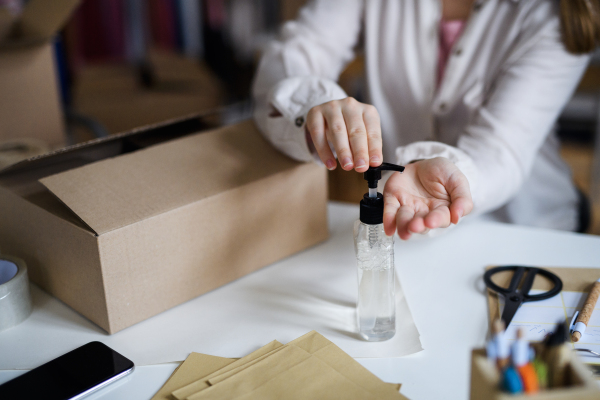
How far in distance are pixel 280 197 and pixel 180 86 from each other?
167 centimetres

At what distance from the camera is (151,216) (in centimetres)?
59

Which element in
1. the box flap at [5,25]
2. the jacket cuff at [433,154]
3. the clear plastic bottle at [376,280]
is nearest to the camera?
the clear plastic bottle at [376,280]

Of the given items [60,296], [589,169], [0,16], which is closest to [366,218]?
[60,296]

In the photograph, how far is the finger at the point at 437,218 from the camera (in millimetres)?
502

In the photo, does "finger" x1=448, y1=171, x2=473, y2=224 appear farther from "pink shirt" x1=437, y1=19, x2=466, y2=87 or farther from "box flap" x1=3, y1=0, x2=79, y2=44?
"box flap" x1=3, y1=0, x2=79, y2=44

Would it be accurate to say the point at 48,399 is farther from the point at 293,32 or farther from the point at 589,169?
the point at 589,169

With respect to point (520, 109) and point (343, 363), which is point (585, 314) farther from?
point (520, 109)

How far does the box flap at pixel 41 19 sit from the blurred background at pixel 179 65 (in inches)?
32.6

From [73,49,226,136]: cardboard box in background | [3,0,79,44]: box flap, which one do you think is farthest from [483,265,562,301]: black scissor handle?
[73,49,226,136]: cardboard box in background

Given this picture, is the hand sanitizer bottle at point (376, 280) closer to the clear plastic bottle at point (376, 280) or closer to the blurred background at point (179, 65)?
the clear plastic bottle at point (376, 280)

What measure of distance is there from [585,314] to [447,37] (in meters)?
0.67

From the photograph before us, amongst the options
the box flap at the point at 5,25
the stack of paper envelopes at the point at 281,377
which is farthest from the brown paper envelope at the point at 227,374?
the box flap at the point at 5,25

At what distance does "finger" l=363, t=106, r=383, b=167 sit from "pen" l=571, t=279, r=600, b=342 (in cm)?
27

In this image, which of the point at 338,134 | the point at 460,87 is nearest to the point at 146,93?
the point at 460,87
